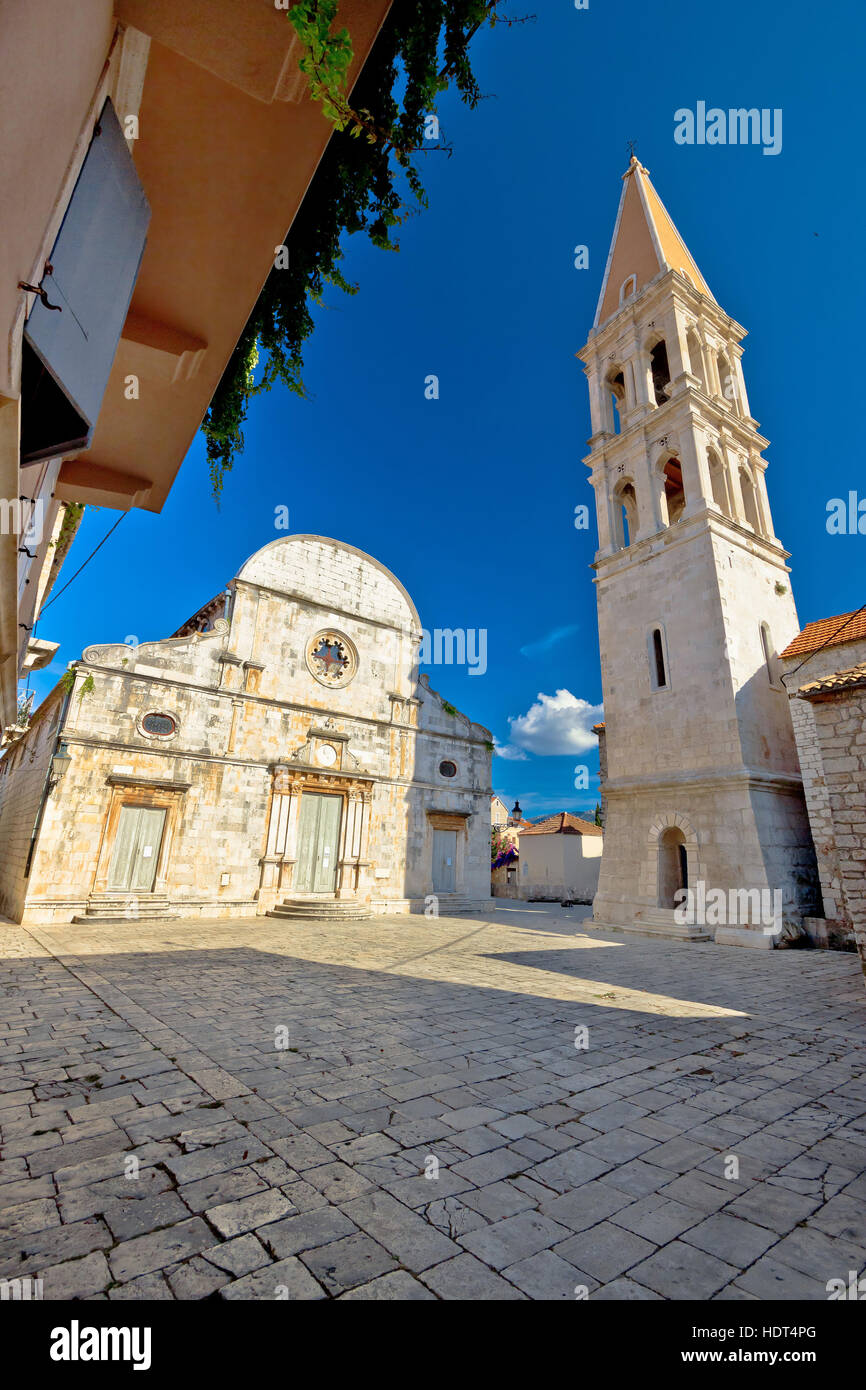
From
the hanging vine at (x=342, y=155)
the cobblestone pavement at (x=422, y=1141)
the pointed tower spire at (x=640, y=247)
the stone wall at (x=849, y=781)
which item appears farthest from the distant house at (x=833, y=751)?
the pointed tower spire at (x=640, y=247)

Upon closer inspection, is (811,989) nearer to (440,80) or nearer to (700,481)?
(440,80)

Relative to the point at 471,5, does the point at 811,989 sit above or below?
below

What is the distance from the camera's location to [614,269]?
21.2m

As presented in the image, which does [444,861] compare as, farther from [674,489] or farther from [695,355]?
[695,355]

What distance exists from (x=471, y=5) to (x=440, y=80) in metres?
0.37

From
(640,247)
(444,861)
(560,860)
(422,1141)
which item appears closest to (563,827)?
(560,860)

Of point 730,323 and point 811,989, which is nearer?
point 811,989

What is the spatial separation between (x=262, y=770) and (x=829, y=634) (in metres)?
15.5

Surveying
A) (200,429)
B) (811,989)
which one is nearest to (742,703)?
(811,989)

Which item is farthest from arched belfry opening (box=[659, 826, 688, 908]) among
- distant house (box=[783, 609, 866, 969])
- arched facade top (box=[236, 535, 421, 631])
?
arched facade top (box=[236, 535, 421, 631])

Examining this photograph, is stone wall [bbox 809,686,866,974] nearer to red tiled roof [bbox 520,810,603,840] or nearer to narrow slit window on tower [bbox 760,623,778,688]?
narrow slit window on tower [bbox 760,623,778,688]

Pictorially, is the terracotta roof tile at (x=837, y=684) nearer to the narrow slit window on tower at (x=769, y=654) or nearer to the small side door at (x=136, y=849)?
the narrow slit window on tower at (x=769, y=654)

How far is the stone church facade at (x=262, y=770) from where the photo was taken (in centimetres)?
1295
